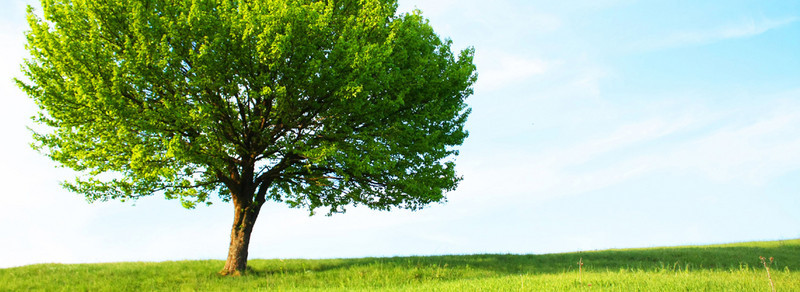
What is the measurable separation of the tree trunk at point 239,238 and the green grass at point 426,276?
59 cm

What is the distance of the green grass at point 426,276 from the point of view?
13.8 m

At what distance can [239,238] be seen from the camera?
2108cm

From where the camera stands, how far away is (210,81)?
58.5 feet

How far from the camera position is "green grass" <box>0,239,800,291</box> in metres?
13.8

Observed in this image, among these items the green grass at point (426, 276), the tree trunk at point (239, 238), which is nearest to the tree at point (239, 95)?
the tree trunk at point (239, 238)

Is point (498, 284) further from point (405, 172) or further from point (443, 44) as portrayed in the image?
point (443, 44)

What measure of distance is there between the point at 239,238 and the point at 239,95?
636 centimetres

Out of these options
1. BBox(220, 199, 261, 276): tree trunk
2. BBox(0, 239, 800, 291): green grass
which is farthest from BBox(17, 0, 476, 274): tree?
BBox(0, 239, 800, 291): green grass

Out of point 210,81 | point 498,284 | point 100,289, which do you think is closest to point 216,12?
point 210,81

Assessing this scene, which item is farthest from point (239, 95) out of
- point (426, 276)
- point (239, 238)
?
point (426, 276)

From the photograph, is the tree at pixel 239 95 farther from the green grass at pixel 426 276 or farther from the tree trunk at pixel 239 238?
the green grass at pixel 426 276

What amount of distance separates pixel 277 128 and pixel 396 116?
4.90m

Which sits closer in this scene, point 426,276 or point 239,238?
point 426,276

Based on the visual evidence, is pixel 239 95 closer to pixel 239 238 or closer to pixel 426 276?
pixel 239 238
